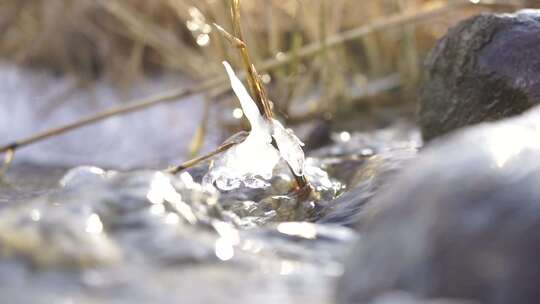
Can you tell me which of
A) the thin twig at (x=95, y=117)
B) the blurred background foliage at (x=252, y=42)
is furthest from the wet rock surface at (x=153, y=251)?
the blurred background foliage at (x=252, y=42)

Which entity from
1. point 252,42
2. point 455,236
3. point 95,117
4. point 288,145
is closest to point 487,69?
point 288,145

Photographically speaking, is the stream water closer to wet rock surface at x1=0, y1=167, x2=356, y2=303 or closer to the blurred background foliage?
wet rock surface at x1=0, y1=167, x2=356, y2=303

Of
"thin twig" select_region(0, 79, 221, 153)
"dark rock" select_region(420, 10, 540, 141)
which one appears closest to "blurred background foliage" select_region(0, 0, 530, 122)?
"thin twig" select_region(0, 79, 221, 153)

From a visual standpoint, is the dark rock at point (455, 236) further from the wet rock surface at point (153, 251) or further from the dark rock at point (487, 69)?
the dark rock at point (487, 69)

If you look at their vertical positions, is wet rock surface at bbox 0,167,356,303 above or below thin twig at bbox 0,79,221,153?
below

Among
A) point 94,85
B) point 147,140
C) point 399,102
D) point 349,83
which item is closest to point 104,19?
point 94,85

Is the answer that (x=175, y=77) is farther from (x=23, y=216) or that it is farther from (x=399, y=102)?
(x=23, y=216)
